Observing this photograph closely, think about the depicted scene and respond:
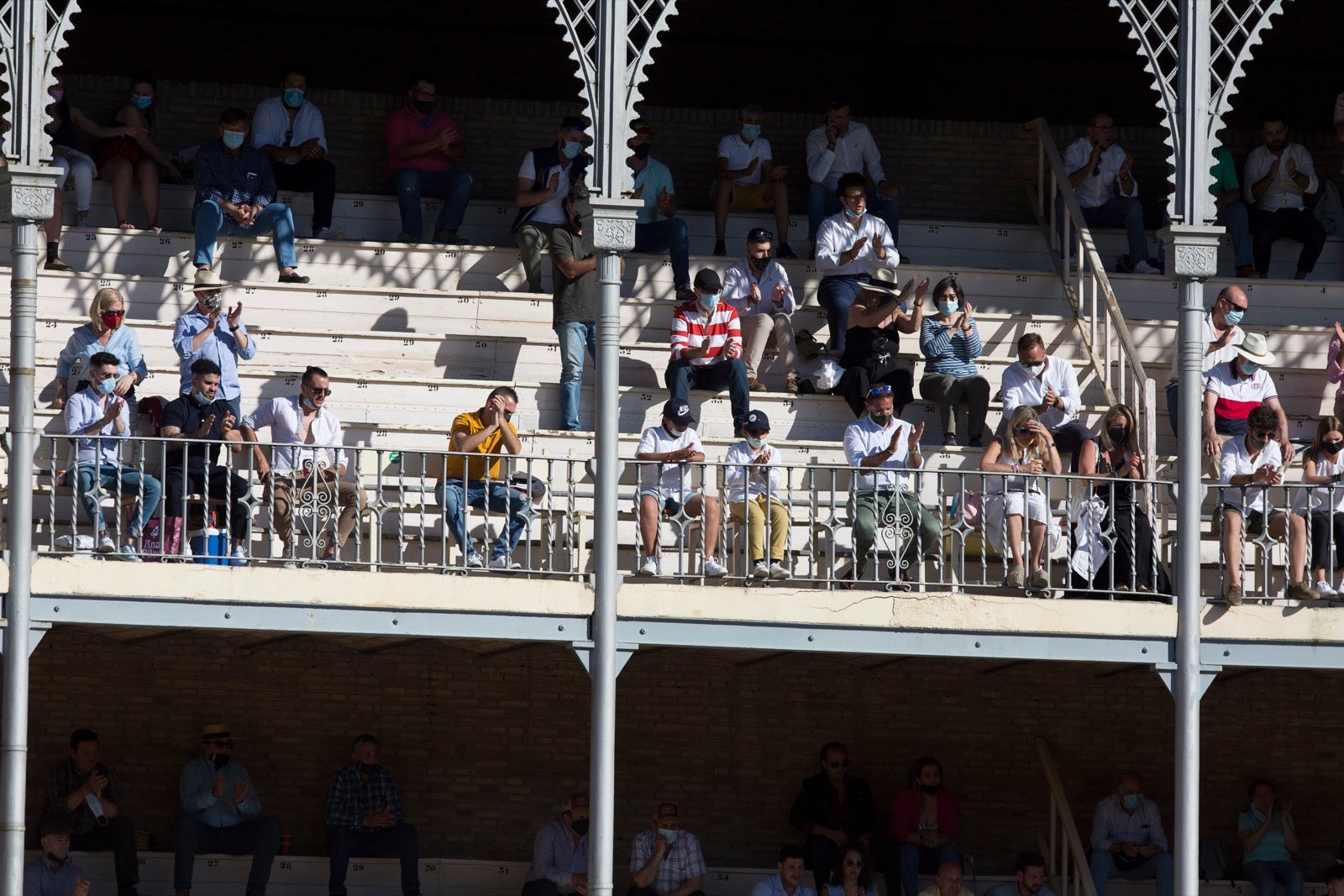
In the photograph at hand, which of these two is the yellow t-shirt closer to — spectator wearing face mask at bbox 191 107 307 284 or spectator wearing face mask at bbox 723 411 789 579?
spectator wearing face mask at bbox 723 411 789 579

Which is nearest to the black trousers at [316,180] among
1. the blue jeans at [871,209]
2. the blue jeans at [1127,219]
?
the blue jeans at [871,209]

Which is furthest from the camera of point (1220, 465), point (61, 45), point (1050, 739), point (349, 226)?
point (349, 226)

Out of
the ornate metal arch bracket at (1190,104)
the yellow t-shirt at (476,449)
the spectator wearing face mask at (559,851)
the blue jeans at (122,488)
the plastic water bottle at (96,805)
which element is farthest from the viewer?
the spectator wearing face mask at (559,851)

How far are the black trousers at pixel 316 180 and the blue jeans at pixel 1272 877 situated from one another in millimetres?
8690

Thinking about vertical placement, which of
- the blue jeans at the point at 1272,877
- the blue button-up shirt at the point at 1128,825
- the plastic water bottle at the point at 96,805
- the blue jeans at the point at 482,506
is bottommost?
the blue jeans at the point at 1272,877

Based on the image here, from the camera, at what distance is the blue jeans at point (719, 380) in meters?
16.2

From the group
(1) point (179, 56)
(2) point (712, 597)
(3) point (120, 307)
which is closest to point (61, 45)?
(3) point (120, 307)

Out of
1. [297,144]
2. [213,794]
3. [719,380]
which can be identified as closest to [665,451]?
[719,380]

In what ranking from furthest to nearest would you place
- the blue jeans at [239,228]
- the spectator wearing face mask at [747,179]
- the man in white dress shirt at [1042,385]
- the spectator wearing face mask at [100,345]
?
1. the spectator wearing face mask at [747,179]
2. the blue jeans at [239,228]
3. the man in white dress shirt at [1042,385]
4. the spectator wearing face mask at [100,345]

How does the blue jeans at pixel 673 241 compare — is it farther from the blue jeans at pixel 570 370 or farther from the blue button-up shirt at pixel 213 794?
the blue button-up shirt at pixel 213 794

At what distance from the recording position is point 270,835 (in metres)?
16.1

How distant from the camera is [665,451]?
14.9 m

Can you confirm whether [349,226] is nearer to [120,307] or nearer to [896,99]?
[120,307]

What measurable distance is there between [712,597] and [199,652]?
467 cm
